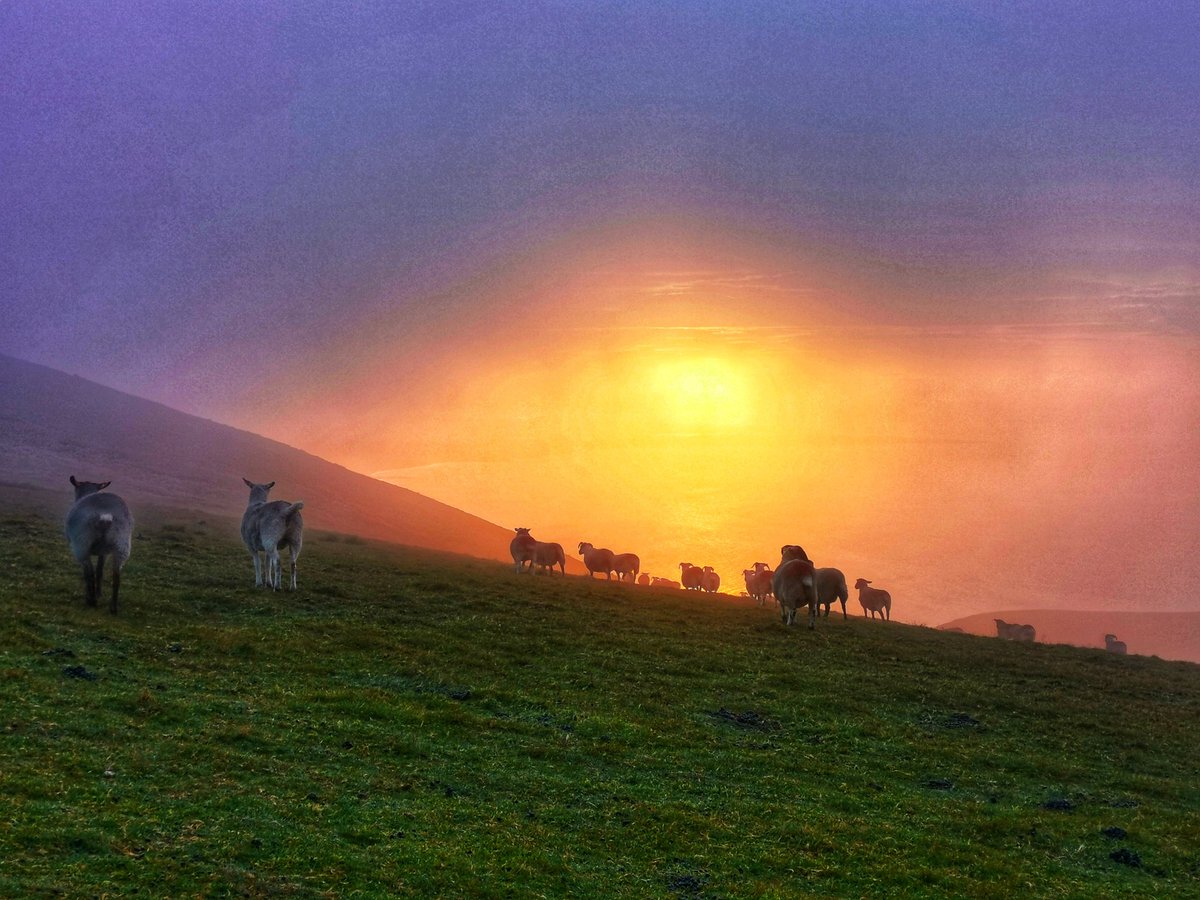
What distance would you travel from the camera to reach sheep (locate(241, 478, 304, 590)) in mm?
30062

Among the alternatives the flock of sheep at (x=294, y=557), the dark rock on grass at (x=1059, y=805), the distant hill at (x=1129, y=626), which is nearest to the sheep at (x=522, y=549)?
the flock of sheep at (x=294, y=557)

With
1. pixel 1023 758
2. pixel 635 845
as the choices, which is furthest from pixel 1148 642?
pixel 635 845

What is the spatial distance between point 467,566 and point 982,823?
33523 mm

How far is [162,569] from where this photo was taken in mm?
31062

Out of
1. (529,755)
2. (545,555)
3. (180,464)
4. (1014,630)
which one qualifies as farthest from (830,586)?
(180,464)

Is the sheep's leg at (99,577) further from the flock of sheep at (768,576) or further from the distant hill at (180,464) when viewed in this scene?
the distant hill at (180,464)

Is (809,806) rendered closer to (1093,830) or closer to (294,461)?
(1093,830)

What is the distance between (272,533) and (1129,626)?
174m

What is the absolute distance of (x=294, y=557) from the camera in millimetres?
30938

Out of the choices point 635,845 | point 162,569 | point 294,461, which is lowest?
point 635,845

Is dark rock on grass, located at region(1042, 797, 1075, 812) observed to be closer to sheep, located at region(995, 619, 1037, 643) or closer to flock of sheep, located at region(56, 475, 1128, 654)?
flock of sheep, located at region(56, 475, 1128, 654)

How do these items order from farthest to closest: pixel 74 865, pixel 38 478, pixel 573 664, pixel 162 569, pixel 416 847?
1. pixel 38 478
2. pixel 162 569
3. pixel 573 664
4. pixel 416 847
5. pixel 74 865

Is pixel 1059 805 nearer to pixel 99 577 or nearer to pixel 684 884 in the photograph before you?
pixel 684 884

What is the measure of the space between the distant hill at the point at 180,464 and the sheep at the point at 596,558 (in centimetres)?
3129
